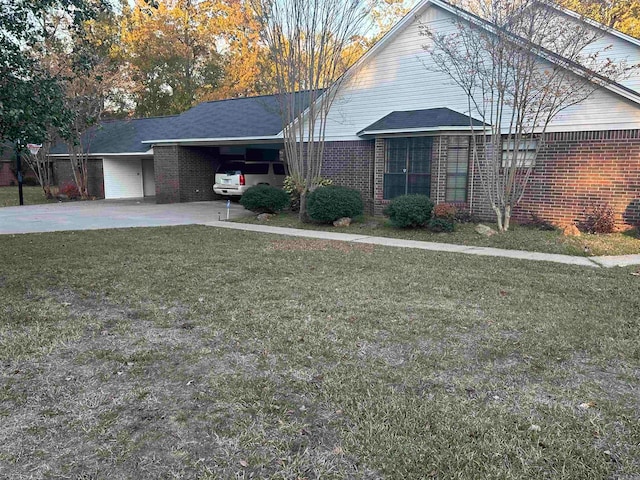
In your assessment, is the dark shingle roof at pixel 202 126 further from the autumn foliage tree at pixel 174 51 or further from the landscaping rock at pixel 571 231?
the autumn foliage tree at pixel 174 51

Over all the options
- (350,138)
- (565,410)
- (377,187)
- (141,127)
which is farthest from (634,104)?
(141,127)

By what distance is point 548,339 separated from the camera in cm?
465

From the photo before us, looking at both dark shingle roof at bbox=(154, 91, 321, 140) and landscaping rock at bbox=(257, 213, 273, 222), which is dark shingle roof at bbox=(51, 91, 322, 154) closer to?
dark shingle roof at bbox=(154, 91, 321, 140)

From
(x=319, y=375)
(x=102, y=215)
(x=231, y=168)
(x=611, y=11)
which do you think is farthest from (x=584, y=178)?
(x=102, y=215)

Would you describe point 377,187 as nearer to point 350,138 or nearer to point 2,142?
point 350,138

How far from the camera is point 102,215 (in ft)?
52.7

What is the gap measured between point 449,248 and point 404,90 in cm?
630

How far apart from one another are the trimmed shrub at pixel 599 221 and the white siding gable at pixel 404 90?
1.90 metres

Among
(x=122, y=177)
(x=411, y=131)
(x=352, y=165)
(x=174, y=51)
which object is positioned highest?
(x=174, y=51)

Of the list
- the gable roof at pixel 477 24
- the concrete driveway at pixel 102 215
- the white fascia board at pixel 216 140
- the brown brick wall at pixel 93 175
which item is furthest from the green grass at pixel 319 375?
the brown brick wall at pixel 93 175

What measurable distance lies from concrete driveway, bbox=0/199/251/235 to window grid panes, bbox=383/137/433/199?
5.12 m

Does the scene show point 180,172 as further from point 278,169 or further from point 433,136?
point 433,136

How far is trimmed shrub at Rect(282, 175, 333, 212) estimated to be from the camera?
14492mm

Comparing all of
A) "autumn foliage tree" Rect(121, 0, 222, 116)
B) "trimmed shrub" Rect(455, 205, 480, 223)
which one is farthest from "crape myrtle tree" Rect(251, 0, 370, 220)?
"autumn foliage tree" Rect(121, 0, 222, 116)
